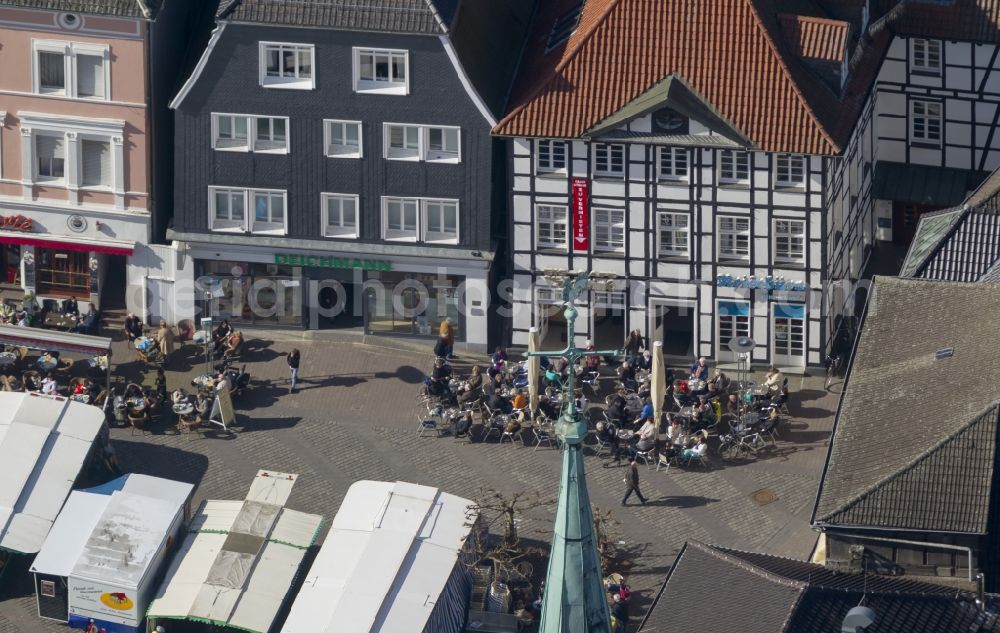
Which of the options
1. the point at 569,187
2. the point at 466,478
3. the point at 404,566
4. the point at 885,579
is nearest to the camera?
the point at 885,579

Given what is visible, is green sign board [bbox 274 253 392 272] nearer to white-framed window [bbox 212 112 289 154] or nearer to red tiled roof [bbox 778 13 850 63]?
white-framed window [bbox 212 112 289 154]

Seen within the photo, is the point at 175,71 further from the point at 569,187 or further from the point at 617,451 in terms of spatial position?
the point at 617,451

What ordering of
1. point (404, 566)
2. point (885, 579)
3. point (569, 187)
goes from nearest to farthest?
1. point (885, 579)
2. point (404, 566)
3. point (569, 187)

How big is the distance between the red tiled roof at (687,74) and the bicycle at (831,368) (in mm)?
6772

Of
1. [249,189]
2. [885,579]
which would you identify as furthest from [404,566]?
[249,189]

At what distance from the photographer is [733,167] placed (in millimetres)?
86938

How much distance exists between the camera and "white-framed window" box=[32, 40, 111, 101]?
8931 centimetres

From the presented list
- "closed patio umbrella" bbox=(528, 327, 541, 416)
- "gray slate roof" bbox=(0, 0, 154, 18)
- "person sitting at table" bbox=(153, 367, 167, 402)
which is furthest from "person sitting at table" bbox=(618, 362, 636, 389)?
"gray slate roof" bbox=(0, 0, 154, 18)

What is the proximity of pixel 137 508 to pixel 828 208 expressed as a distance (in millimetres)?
23684

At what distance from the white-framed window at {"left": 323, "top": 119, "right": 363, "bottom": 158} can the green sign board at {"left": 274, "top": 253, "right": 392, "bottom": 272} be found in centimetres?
334

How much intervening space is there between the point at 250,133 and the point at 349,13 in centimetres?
537

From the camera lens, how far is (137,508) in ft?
254

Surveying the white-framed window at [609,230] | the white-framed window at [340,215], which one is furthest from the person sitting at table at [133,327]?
the white-framed window at [609,230]

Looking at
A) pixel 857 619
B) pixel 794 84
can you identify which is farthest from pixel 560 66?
pixel 857 619
